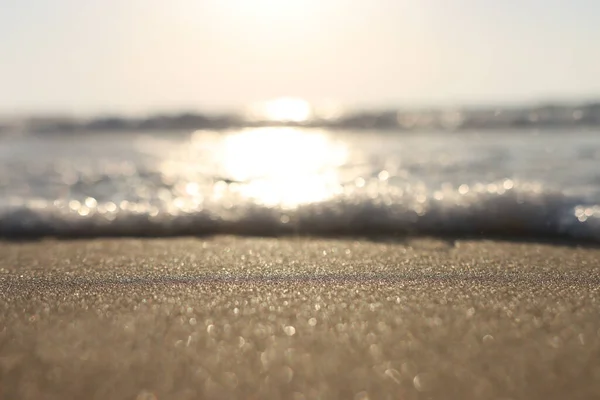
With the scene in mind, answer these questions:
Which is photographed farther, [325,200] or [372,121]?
[372,121]

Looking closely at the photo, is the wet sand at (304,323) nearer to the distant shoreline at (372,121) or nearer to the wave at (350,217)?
the wave at (350,217)

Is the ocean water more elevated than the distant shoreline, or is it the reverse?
the distant shoreline

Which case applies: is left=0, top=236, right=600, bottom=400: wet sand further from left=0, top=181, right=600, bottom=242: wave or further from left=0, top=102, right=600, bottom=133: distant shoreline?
left=0, top=102, right=600, bottom=133: distant shoreline

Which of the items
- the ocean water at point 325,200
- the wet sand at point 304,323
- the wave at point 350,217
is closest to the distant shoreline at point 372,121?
the ocean water at point 325,200

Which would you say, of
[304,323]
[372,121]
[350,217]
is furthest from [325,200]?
[372,121]

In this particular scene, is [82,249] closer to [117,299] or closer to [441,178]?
[117,299]

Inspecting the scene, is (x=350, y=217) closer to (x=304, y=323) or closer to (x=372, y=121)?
Answer: (x=304, y=323)

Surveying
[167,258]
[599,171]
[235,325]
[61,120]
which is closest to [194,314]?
[235,325]

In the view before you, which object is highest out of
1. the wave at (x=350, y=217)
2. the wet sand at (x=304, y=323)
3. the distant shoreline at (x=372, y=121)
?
the distant shoreline at (x=372, y=121)

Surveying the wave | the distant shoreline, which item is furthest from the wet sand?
the distant shoreline
